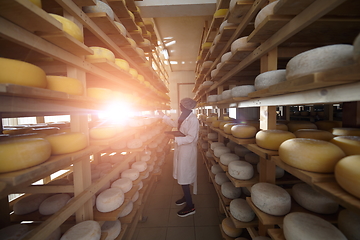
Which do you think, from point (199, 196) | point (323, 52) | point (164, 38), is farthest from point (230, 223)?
point (164, 38)

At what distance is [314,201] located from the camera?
3.63 ft

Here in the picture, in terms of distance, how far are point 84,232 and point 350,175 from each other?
5.35ft

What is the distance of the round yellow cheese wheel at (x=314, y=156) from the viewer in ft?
2.63

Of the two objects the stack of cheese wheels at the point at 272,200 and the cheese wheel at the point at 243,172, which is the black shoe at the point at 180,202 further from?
the stack of cheese wheels at the point at 272,200

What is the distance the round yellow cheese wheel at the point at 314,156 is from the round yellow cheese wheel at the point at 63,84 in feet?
4.91

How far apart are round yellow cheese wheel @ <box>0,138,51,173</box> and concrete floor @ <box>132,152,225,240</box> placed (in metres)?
1.96

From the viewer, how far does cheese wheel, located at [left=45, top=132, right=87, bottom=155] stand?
1.02 meters

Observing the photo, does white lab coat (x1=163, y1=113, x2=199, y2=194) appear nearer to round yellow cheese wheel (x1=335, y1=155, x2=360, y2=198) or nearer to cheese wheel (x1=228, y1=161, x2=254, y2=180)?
cheese wheel (x1=228, y1=161, x2=254, y2=180)

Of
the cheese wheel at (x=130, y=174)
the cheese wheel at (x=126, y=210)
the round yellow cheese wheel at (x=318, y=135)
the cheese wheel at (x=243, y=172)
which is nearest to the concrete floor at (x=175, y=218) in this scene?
the cheese wheel at (x=126, y=210)

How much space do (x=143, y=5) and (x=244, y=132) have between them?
12.4ft

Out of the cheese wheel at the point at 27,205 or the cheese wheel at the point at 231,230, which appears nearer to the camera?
the cheese wheel at the point at 27,205

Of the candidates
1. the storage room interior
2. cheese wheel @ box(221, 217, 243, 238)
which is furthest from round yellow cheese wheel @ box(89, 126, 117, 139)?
cheese wheel @ box(221, 217, 243, 238)

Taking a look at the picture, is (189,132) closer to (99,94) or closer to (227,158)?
(227,158)

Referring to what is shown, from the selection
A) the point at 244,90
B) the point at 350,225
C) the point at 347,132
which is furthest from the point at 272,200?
the point at 244,90
